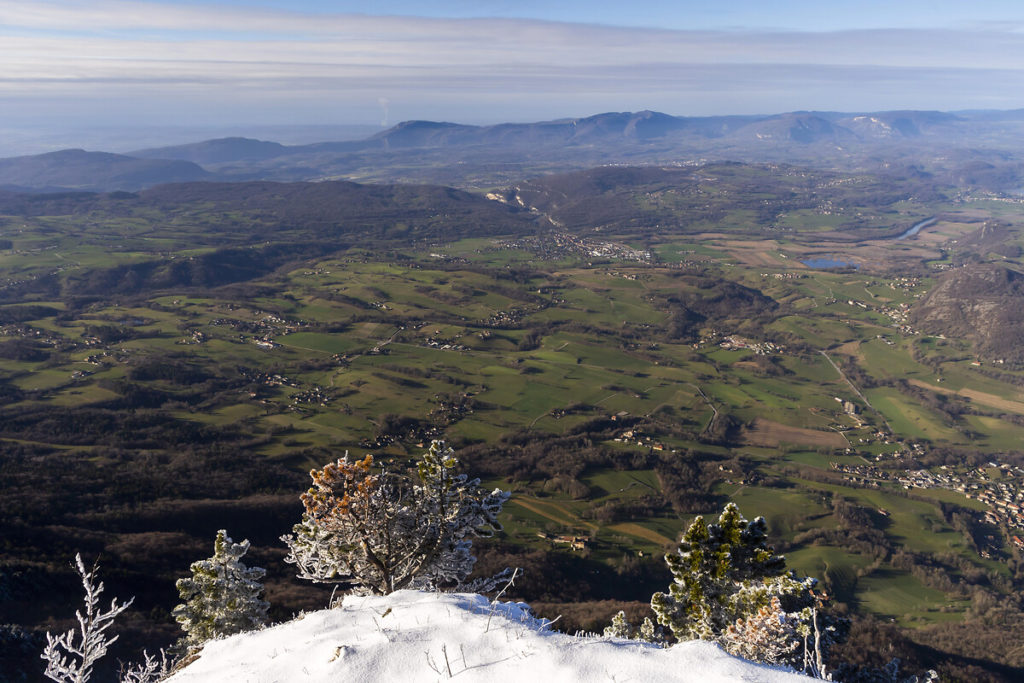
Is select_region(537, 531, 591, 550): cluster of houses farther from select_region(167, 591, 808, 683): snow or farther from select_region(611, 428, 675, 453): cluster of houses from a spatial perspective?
select_region(167, 591, 808, 683): snow

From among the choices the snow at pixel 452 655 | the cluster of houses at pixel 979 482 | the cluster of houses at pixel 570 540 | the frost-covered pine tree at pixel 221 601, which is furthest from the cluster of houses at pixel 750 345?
the snow at pixel 452 655

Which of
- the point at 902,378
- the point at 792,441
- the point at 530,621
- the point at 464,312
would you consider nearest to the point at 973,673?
the point at 530,621

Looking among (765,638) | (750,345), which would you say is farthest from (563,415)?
(765,638)

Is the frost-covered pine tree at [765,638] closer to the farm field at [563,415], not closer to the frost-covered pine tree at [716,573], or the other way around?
the frost-covered pine tree at [716,573]

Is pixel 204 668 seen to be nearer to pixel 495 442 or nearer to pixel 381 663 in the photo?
pixel 381 663

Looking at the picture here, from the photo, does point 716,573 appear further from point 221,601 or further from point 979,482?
point 979,482
